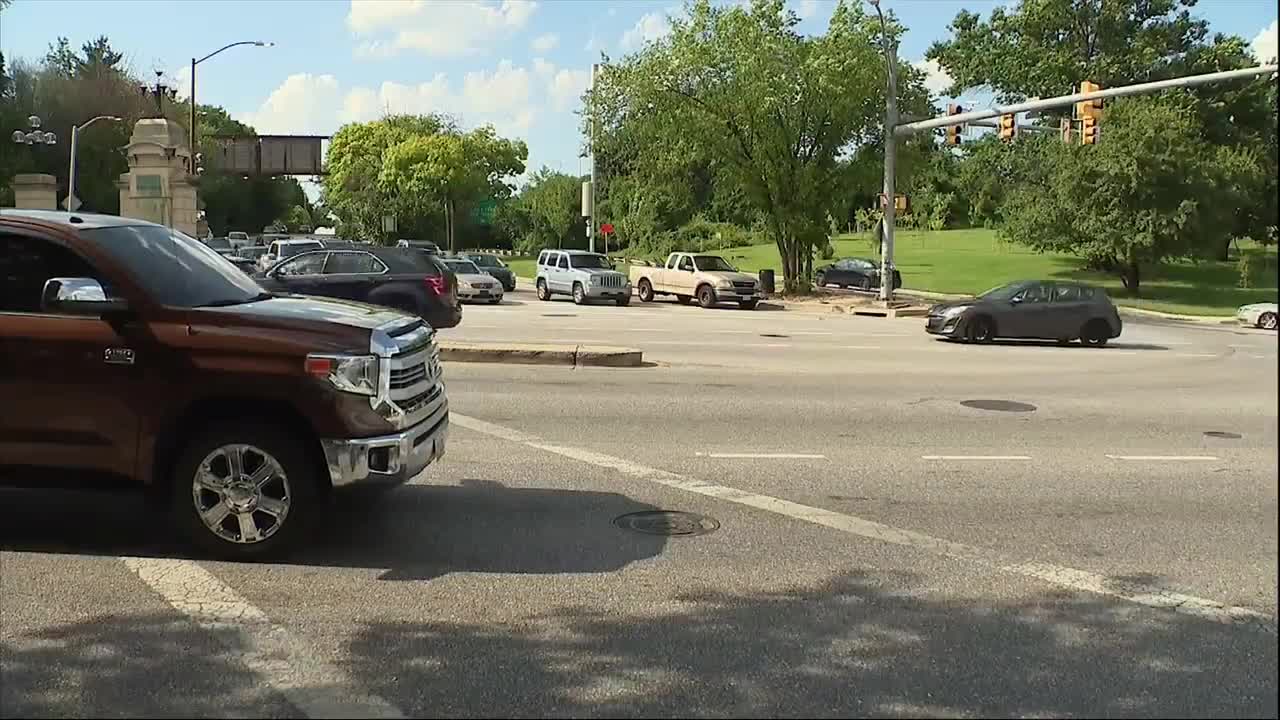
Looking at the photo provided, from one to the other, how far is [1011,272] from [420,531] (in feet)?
179

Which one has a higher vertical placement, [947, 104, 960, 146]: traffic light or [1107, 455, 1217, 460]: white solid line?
[947, 104, 960, 146]: traffic light

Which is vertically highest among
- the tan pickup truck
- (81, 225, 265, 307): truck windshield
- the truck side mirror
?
the tan pickup truck

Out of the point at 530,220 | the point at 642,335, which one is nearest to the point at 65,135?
the point at 530,220

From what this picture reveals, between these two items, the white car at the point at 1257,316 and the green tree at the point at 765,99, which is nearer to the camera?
the white car at the point at 1257,316

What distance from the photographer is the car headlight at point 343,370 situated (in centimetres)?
554

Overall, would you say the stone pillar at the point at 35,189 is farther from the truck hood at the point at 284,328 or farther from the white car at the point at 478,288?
the truck hood at the point at 284,328

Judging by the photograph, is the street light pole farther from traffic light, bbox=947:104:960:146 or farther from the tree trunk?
the tree trunk

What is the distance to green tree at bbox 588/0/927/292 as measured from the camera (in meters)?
35.3

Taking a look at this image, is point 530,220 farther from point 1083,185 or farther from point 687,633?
point 687,633

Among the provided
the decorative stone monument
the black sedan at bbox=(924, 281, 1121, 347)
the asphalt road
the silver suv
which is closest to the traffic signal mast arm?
the black sedan at bbox=(924, 281, 1121, 347)

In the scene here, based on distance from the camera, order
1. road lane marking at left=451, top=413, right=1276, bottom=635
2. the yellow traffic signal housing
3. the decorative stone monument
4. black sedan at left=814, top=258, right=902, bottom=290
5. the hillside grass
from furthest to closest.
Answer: the decorative stone monument < black sedan at left=814, top=258, right=902, bottom=290 < the hillside grass < the yellow traffic signal housing < road lane marking at left=451, top=413, right=1276, bottom=635

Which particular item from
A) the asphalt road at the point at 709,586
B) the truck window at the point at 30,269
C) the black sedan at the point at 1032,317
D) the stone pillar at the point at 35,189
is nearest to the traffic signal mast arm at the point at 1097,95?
the black sedan at the point at 1032,317

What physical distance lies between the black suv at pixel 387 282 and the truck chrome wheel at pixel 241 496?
→ 40.6 ft

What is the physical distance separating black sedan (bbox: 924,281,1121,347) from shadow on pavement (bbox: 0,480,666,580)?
52.0 feet
